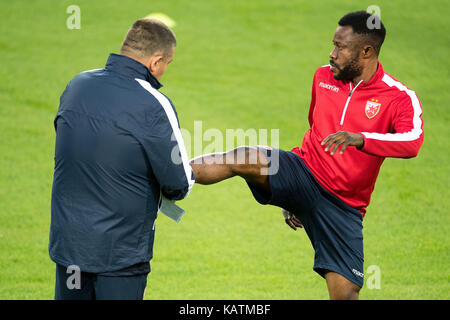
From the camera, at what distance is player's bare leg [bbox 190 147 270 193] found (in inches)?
175

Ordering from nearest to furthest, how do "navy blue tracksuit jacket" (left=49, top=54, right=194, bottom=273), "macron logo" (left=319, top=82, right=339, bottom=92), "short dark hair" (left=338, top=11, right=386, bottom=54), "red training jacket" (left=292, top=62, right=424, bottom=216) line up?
1. "navy blue tracksuit jacket" (left=49, top=54, right=194, bottom=273)
2. "red training jacket" (left=292, top=62, right=424, bottom=216)
3. "short dark hair" (left=338, top=11, right=386, bottom=54)
4. "macron logo" (left=319, top=82, right=339, bottom=92)

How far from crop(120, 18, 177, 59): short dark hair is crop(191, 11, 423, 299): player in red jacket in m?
1.28

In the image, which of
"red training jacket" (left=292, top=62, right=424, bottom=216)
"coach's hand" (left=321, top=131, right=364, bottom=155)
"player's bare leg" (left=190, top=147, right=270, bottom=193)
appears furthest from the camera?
"red training jacket" (left=292, top=62, right=424, bottom=216)

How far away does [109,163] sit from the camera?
336 centimetres

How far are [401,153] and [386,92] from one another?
61 centimetres

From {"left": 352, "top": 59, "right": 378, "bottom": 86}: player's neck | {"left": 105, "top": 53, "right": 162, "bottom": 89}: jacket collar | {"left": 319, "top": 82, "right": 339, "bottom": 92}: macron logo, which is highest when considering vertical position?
{"left": 105, "top": 53, "right": 162, "bottom": 89}: jacket collar

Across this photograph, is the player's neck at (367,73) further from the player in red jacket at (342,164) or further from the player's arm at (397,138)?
the player's arm at (397,138)

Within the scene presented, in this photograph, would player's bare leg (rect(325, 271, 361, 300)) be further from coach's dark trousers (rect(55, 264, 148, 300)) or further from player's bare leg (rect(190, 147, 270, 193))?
coach's dark trousers (rect(55, 264, 148, 300))

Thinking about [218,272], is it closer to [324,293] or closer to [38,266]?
[324,293]

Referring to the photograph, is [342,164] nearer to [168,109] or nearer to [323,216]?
[323,216]

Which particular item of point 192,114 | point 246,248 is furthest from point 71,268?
point 192,114

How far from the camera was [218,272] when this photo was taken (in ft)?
23.7

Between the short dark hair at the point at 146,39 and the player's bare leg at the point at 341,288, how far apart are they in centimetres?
228

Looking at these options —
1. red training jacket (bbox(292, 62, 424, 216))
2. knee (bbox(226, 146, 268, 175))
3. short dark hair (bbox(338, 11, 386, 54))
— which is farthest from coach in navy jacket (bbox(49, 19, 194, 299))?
short dark hair (bbox(338, 11, 386, 54))
